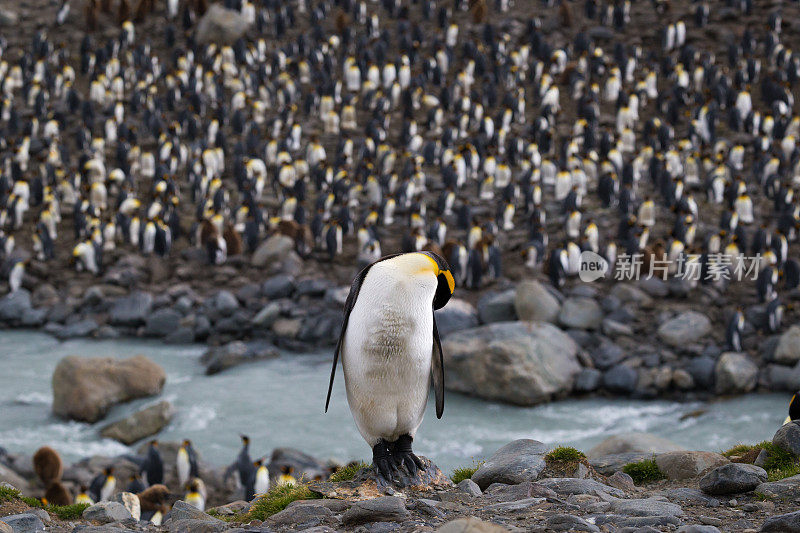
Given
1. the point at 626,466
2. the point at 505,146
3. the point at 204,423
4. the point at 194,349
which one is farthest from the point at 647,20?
the point at 626,466

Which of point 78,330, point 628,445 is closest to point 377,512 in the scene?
point 628,445

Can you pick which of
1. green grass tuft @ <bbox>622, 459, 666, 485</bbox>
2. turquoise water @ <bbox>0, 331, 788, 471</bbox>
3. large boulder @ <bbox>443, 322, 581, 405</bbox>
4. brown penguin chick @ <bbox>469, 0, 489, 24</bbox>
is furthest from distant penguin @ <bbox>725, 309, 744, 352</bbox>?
brown penguin chick @ <bbox>469, 0, 489, 24</bbox>

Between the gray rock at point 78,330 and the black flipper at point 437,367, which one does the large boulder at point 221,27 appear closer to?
the gray rock at point 78,330

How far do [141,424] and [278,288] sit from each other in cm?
541

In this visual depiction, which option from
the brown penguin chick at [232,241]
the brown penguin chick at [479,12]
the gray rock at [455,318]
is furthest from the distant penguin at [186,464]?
the brown penguin chick at [479,12]

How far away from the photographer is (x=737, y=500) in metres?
5.54

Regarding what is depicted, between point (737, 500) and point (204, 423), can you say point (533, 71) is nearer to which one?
point (204, 423)

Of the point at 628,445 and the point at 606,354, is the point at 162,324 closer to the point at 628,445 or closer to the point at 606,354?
the point at 606,354

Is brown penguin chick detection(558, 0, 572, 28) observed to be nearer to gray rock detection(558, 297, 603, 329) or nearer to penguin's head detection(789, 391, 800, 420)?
gray rock detection(558, 297, 603, 329)

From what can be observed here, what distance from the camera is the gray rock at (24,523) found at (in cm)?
Result: 581

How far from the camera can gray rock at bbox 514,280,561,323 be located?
672 inches

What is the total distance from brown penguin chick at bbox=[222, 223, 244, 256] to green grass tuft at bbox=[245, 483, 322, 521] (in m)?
14.9

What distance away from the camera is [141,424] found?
563 inches

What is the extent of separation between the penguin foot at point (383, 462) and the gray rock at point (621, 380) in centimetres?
1020
